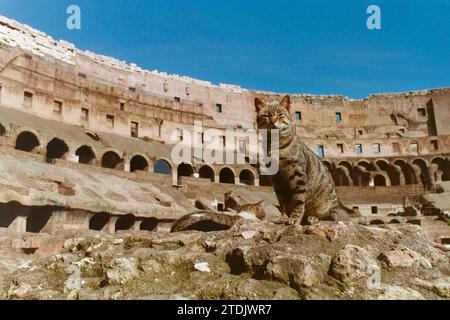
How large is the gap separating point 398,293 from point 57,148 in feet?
112

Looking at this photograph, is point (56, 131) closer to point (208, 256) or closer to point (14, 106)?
point (14, 106)

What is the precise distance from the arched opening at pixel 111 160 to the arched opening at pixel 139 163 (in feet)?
7.57

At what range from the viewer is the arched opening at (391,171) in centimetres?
4484

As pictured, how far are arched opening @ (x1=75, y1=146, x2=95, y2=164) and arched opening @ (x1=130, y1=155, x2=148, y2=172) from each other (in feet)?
15.6

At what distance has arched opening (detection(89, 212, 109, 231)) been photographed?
21453 millimetres

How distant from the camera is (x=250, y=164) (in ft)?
143

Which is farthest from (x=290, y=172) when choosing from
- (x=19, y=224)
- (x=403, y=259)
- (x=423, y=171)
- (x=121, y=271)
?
(x=423, y=171)

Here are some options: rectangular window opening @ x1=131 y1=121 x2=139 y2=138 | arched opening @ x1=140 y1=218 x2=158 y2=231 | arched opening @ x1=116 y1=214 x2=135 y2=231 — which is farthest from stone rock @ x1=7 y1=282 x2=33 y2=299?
rectangular window opening @ x1=131 y1=121 x2=139 y2=138

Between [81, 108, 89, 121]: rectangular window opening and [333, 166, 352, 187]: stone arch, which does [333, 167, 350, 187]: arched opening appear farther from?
[81, 108, 89, 121]: rectangular window opening

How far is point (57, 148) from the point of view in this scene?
32.9 metres

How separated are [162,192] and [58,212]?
454 inches

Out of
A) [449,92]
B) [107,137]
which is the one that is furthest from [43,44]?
[449,92]

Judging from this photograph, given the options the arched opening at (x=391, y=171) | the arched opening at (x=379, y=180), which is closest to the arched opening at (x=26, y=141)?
the arched opening at (x=379, y=180)
